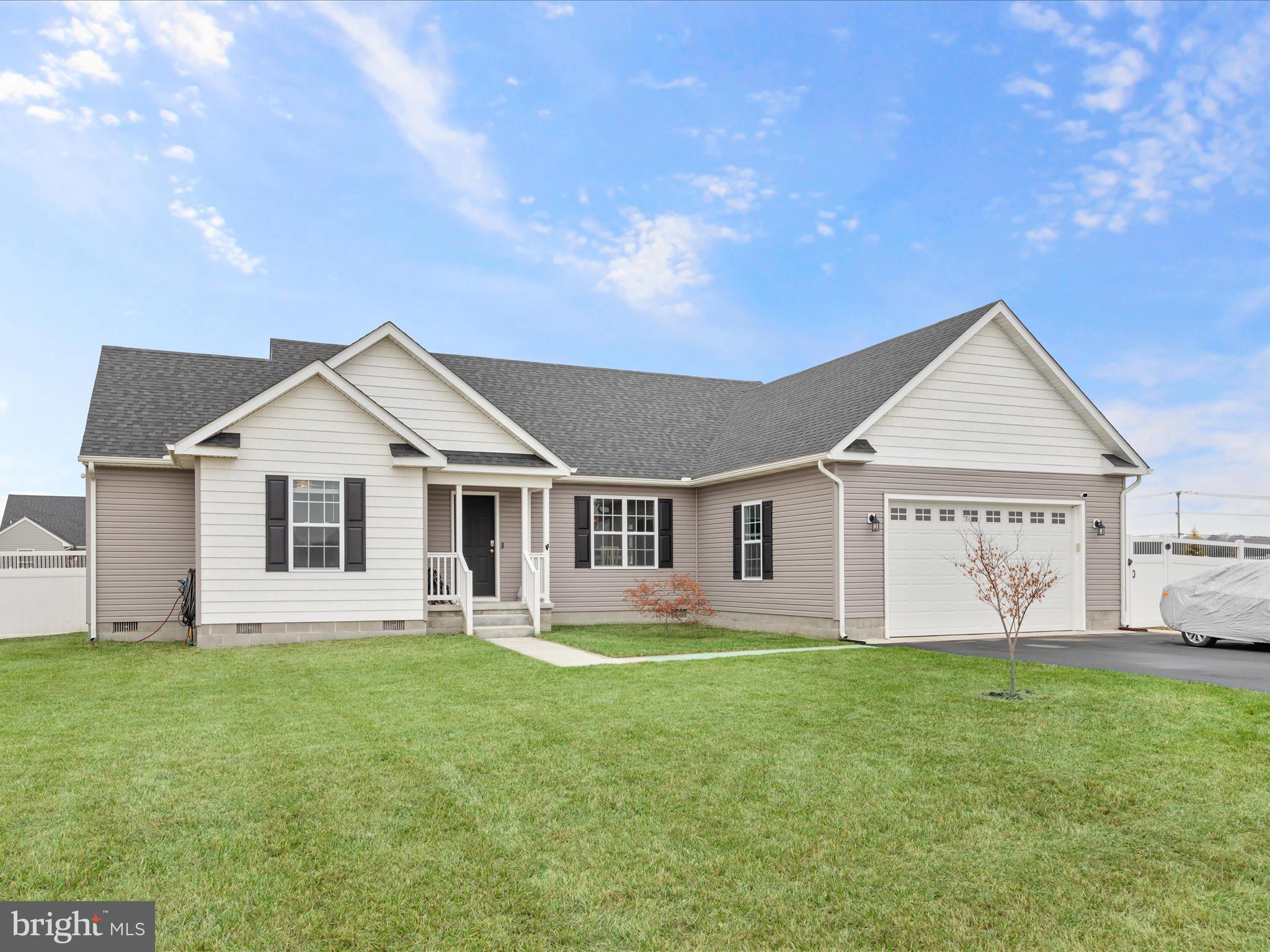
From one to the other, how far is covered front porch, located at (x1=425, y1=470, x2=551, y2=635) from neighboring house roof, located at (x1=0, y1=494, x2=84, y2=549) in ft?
113

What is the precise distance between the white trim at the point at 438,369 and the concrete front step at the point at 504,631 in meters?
3.21

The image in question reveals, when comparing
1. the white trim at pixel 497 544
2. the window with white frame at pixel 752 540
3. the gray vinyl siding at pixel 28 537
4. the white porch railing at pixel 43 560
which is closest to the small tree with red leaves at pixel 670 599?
the window with white frame at pixel 752 540

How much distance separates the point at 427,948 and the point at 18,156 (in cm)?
1822

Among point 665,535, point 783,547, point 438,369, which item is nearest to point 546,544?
point 665,535

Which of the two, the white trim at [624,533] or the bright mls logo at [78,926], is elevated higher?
the white trim at [624,533]

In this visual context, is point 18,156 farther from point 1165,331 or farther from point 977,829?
point 1165,331

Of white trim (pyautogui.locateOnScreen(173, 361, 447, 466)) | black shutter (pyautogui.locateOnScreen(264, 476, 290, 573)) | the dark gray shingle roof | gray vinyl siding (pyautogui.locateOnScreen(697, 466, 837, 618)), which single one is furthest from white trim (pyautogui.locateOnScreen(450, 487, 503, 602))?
gray vinyl siding (pyautogui.locateOnScreen(697, 466, 837, 618))

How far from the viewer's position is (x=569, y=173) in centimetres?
2298

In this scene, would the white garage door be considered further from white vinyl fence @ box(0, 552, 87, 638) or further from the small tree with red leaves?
white vinyl fence @ box(0, 552, 87, 638)

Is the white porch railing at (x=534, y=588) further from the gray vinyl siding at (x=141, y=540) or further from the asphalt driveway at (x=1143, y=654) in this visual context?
the asphalt driveway at (x=1143, y=654)

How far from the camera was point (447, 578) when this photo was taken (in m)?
16.1

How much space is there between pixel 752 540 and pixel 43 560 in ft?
55.0

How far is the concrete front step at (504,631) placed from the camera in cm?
1502

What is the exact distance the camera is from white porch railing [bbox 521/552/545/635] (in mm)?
15320
